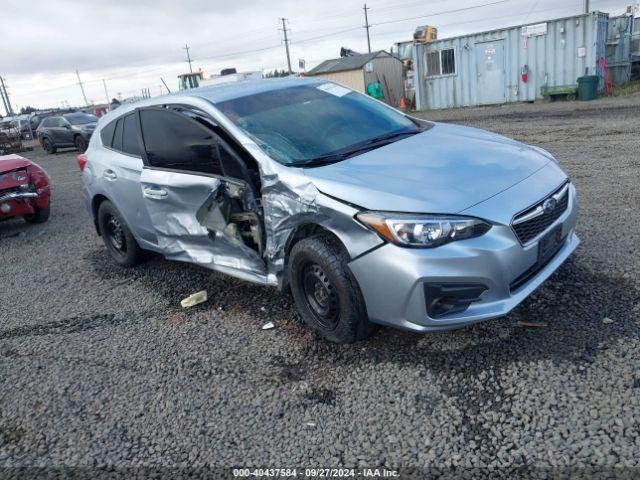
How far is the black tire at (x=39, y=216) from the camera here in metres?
8.14

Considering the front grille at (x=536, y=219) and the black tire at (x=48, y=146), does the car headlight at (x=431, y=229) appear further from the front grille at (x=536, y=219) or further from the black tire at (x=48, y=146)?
the black tire at (x=48, y=146)

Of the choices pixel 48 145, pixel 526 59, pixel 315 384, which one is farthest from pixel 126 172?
pixel 526 59

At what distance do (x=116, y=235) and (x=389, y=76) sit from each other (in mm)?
27817

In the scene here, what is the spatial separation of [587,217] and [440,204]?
324 centimetres

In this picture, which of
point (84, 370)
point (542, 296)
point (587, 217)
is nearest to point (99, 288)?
point (84, 370)

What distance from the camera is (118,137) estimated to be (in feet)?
17.0

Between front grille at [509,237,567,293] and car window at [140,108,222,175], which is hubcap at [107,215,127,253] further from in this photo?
front grille at [509,237,567,293]

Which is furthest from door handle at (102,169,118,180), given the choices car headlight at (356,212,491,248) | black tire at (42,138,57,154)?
black tire at (42,138,57,154)

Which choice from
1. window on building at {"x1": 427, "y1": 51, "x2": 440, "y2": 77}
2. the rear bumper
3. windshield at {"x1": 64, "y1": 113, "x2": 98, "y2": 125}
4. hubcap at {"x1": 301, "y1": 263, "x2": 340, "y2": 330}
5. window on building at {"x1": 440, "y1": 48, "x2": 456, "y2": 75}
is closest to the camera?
hubcap at {"x1": 301, "y1": 263, "x2": 340, "y2": 330}

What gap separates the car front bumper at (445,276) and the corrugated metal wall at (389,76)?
2735 cm

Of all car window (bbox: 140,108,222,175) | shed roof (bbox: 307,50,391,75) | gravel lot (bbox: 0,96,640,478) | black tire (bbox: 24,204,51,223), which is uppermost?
shed roof (bbox: 307,50,391,75)

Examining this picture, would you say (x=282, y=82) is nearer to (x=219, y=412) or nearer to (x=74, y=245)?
(x=219, y=412)

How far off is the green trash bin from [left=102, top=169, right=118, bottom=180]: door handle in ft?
60.7

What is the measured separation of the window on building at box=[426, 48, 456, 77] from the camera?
875 inches
